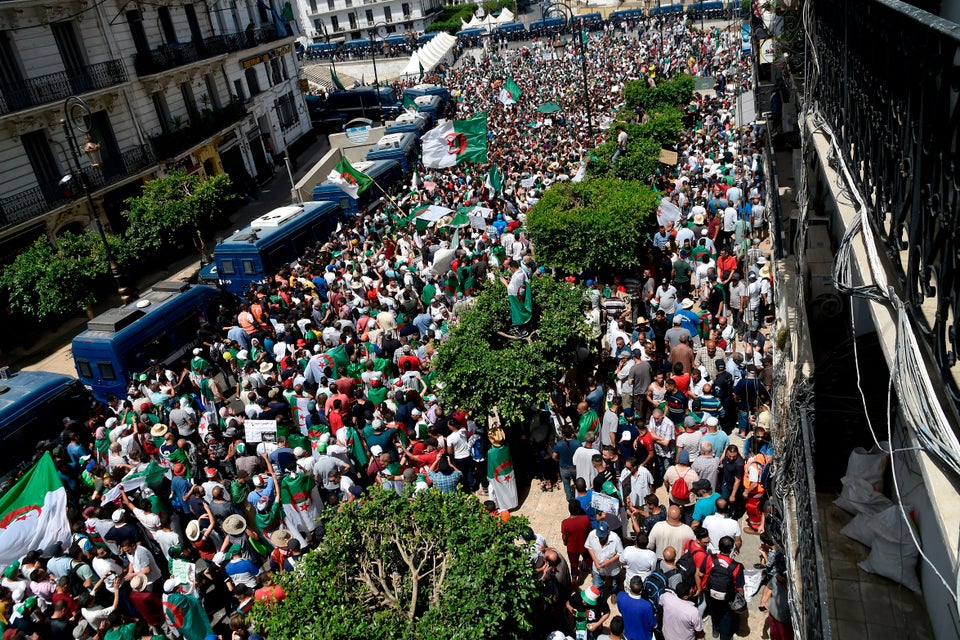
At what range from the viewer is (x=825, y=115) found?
683 centimetres

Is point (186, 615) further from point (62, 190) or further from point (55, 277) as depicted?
point (62, 190)

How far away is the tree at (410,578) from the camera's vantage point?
5.90 meters

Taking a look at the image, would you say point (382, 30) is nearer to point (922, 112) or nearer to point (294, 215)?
point (294, 215)

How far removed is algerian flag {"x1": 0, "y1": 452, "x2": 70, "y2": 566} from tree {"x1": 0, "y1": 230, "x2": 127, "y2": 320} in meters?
12.2

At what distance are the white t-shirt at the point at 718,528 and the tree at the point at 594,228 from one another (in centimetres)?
812

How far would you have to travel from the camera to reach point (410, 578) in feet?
21.8

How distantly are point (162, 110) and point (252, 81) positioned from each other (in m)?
8.99

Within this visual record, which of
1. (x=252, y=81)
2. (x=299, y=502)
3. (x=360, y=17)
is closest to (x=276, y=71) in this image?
(x=252, y=81)

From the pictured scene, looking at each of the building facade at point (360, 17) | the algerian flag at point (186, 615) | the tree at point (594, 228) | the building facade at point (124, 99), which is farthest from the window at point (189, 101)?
the building facade at point (360, 17)

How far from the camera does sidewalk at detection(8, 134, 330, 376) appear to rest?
2114 cm

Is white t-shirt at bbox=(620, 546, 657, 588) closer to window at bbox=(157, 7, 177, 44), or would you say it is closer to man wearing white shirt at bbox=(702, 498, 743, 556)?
man wearing white shirt at bbox=(702, 498, 743, 556)

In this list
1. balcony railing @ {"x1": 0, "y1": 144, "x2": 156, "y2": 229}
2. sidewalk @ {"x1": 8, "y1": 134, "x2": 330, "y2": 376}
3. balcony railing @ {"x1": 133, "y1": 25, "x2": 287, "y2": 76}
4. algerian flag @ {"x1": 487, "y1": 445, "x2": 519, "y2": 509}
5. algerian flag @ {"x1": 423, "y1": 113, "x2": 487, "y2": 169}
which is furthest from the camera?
balcony railing @ {"x1": 133, "y1": 25, "x2": 287, "y2": 76}

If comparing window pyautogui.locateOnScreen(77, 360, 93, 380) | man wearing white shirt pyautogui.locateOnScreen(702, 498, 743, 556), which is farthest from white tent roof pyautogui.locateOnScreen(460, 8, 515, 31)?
man wearing white shirt pyautogui.locateOnScreen(702, 498, 743, 556)

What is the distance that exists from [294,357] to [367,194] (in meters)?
13.5
